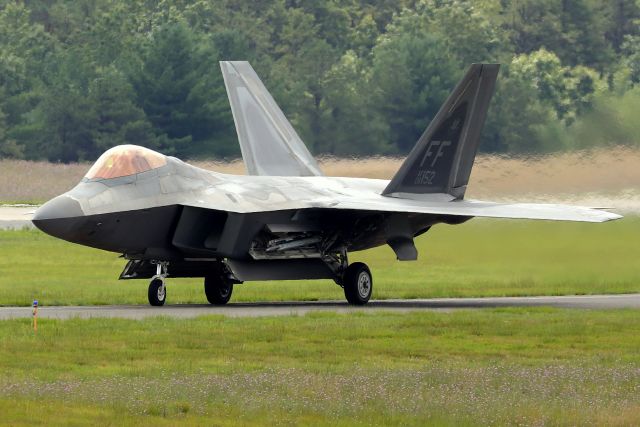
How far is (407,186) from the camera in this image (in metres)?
27.7

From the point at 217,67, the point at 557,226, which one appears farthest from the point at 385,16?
the point at 557,226

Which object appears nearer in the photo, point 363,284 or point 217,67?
point 363,284

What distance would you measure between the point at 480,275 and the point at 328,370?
16.9 metres

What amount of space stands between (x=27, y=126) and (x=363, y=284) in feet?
141

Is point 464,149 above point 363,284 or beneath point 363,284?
above

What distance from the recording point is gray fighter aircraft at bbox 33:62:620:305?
2406cm

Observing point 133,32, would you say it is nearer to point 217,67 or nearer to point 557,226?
point 217,67

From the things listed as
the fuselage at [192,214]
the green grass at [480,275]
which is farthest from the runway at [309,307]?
the green grass at [480,275]

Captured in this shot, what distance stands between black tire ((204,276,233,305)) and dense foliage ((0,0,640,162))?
16.1 metres

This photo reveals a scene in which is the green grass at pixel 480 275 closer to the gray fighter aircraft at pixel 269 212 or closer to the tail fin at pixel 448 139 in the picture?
the gray fighter aircraft at pixel 269 212

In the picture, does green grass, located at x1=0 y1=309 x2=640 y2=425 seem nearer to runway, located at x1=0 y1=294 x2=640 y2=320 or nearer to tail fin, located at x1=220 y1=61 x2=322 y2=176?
runway, located at x1=0 y1=294 x2=640 y2=320

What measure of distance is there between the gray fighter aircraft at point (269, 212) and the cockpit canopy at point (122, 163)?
0.02 m

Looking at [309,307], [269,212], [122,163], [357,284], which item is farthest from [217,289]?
[122,163]

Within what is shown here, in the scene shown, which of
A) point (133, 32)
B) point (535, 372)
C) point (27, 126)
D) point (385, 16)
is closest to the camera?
point (535, 372)
